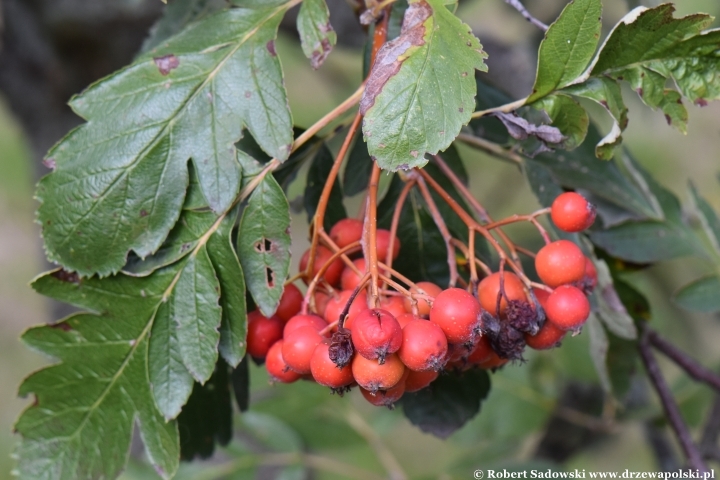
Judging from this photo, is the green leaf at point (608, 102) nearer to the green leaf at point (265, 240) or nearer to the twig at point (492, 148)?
the twig at point (492, 148)

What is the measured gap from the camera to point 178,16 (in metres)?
1.28

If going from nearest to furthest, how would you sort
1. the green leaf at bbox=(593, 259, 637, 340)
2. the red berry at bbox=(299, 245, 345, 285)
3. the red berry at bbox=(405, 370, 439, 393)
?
the red berry at bbox=(405, 370, 439, 393)
the red berry at bbox=(299, 245, 345, 285)
the green leaf at bbox=(593, 259, 637, 340)

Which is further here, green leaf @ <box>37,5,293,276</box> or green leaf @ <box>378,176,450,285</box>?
green leaf @ <box>378,176,450,285</box>

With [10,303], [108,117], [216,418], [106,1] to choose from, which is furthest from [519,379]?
[10,303]

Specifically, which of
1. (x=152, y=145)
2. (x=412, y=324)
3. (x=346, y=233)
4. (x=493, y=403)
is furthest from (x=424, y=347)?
(x=493, y=403)

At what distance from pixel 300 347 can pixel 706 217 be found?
3.58 ft

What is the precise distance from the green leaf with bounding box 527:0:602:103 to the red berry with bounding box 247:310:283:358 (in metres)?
0.48

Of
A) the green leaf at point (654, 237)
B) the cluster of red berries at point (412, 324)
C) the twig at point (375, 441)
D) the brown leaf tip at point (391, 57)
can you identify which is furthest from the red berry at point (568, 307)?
the twig at point (375, 441)

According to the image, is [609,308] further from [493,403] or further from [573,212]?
[493,403]

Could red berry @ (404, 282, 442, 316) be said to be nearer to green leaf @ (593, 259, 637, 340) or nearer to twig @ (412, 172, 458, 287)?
twig @ (412, 172, 458, 287)

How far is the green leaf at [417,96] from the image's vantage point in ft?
2.66

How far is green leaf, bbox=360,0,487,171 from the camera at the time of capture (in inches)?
31.9

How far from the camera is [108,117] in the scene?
37.2 inches

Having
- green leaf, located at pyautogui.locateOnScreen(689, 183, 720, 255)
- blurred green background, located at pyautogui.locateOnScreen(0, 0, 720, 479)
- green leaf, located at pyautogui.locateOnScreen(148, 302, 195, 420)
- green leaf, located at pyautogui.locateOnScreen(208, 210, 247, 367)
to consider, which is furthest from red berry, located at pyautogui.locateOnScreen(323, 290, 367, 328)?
green leaf, located at pyautogui.locateOnScreen(689, 183, 720, 255)
